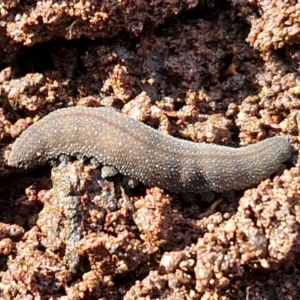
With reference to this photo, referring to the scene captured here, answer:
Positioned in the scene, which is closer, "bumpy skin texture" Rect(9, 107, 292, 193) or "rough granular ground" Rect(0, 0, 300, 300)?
"rough granular ground" Rect(0, 0, 300, 300)

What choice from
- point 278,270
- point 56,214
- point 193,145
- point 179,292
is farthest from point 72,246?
point 278,270

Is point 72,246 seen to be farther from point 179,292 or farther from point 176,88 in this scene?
point 176,88

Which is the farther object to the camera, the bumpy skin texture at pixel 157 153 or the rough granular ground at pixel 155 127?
the bumpy skin texture at pixel 157 153

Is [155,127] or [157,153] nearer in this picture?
[157,153]
